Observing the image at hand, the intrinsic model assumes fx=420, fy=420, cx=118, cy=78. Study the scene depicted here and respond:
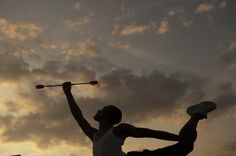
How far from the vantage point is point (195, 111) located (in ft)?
34.9

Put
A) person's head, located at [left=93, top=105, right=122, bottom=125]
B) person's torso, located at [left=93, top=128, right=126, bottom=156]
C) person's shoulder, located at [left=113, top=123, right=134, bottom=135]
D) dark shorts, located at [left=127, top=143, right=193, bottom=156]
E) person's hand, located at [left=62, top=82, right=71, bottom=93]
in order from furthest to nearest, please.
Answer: person's hand, located at [left=62, top=82, right=71, bottom=93], dark shorts, located at [left=127, top=143, right=193, bottom=156], person's head, located at [left=93, top=105, right=122, bottom=125], person's torso, located at [left=93, top=128, right=126, bottom=156], person's shoulder, located at [left=113, top=123, right=134, bottom=135]

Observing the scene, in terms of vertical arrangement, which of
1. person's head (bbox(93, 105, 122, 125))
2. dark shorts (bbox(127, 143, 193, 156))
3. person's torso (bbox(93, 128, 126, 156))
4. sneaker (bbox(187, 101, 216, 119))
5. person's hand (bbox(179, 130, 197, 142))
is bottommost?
person's torso (bbox(93, 128, 126, 156))

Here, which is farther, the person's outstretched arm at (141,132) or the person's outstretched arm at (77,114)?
the person's outstretched arm at (77,114)

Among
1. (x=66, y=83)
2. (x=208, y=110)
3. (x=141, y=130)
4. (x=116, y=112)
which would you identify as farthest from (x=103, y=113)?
(x=208, y=110)

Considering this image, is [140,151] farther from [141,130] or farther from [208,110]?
[208,110]

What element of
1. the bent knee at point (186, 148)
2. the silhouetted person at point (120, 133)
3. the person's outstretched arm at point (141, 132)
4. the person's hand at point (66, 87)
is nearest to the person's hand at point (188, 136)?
the silhouetted person at point (120, 133)

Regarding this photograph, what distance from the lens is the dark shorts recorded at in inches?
378

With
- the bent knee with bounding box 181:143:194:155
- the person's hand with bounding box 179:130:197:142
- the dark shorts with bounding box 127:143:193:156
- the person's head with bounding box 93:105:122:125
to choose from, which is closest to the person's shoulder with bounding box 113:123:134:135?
the person's head with bounding box 93:105:122:125

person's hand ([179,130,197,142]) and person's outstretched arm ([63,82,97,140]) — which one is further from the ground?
person's outstretched arm ([63,82,97,140])

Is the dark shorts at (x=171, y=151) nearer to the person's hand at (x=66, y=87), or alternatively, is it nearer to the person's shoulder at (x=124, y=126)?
the person's shoulder at (x=124, y=126)

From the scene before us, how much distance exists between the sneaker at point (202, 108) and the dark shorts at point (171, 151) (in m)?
1.16

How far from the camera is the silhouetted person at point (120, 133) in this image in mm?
8420

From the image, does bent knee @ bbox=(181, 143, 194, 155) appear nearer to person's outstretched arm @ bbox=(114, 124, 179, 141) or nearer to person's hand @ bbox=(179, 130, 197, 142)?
person's hand @ bbox=(179, 130, 197, 142)

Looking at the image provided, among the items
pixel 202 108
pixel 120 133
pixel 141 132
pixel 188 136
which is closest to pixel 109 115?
pixel 120 133
